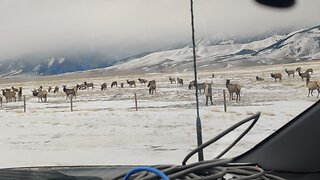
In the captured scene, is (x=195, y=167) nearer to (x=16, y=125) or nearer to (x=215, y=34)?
(x=215, y=34)

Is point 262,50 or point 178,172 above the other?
point 262,50

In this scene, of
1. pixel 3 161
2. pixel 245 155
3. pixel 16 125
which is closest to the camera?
pixel 245 155

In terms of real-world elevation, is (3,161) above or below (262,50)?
below

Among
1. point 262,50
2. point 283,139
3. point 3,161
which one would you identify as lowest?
point 3,161

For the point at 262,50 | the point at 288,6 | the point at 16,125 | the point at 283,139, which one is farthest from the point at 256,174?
the point at 16,125

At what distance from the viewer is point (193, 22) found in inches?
83.4

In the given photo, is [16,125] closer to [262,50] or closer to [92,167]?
[262,50]

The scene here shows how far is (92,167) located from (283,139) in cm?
83

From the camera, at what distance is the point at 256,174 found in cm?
131

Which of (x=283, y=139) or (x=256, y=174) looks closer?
(x=256, y=174)

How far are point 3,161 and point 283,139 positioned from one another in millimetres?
2293

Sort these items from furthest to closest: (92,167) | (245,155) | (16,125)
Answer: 1. (16,125)
2. (245,155)
3. (92,167)

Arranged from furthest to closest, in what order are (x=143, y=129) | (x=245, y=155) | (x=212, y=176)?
(x=143, y=129) → (x=245, y=155) → (x=212, y=176)

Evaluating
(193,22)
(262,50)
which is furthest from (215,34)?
(193,22)
